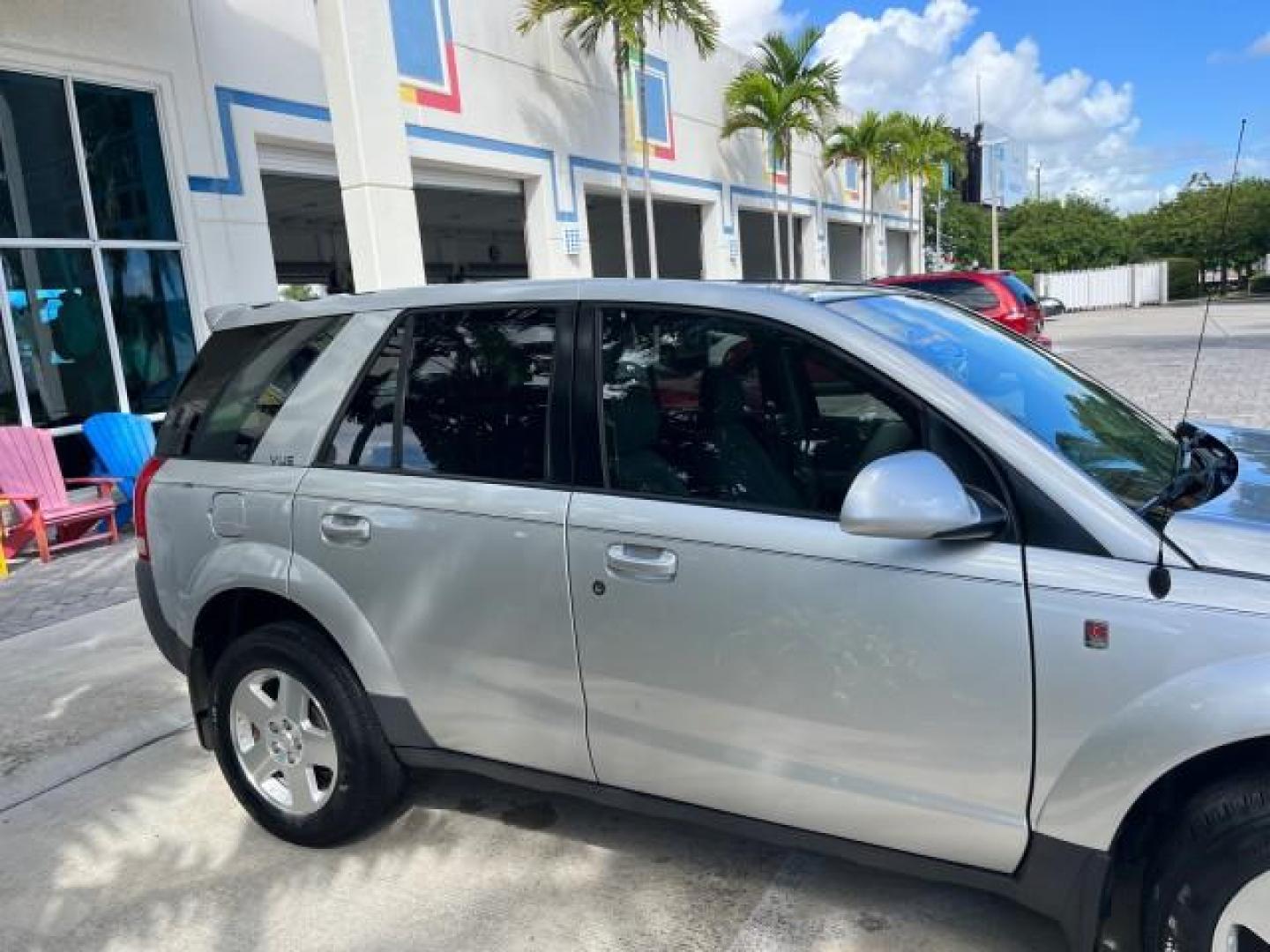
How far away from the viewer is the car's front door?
205 cm

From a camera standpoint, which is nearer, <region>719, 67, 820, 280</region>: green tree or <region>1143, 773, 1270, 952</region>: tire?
<region>1143, 773, 1270, 952</region>: tire

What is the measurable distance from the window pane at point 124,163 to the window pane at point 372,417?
24.4 feet

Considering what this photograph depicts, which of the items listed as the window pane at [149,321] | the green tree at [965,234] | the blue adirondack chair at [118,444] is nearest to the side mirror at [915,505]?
the blue adirondack chair at [118,444]

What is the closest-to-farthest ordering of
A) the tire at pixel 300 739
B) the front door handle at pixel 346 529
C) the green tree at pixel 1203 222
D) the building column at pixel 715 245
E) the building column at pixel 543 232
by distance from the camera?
the front door handle at pixel 346 529 < the tire at pixel 300 739 < the building column at pixel 543 232 < the building column at pixel 715 245 < the green tree at pixel 1203 222

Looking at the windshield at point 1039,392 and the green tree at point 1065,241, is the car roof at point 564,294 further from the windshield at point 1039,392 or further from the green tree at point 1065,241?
the green tree at point 1065,241

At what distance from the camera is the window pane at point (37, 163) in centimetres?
819

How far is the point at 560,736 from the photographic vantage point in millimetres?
2629

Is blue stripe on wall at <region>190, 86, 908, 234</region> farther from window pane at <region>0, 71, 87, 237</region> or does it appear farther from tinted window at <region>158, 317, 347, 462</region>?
tinted window at <region>158, 317, 347, 462</region>

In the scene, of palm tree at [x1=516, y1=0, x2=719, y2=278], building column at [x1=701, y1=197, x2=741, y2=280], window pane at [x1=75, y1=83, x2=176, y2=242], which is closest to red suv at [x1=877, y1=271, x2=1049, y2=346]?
palm tree at [x1=516, y1=0, x2=719, y2=278]

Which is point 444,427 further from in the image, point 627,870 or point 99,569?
point 99,569

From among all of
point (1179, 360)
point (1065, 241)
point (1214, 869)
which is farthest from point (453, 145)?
point (1065, 241)

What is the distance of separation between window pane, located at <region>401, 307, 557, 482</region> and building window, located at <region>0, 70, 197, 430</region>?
282 inches

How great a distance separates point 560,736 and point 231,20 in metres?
9.59

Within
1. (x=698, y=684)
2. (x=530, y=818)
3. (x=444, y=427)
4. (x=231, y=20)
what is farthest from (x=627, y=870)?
(x=231, y=20)
